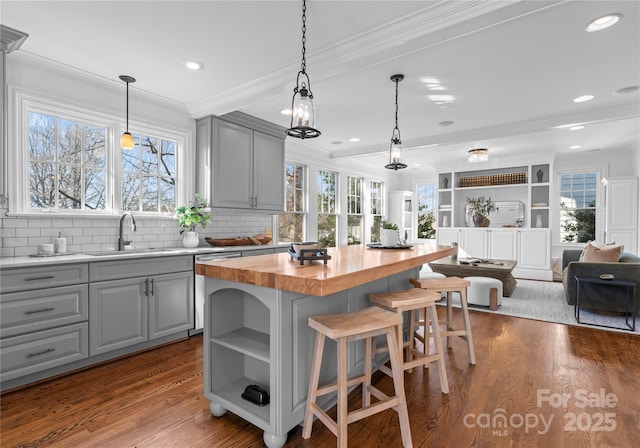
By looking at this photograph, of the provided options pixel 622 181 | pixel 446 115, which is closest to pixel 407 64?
pixel 446 115

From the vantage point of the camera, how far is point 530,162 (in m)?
7.11

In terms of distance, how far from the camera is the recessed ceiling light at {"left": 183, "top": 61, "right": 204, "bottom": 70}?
3031 mm

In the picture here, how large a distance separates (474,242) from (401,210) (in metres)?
1.96

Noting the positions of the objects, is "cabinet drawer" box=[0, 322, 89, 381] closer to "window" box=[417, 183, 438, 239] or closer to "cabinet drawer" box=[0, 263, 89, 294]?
"cabinet drawer" box=[0, 263, 89, 294]

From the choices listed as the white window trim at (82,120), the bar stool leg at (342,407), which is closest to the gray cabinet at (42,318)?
the white window trim at (82,120)

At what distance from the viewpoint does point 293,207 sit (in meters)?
5.98

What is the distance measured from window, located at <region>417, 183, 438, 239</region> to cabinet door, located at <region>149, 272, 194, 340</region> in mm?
6928

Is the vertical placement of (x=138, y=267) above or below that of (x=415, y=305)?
above

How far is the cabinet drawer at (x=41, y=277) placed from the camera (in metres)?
2.36

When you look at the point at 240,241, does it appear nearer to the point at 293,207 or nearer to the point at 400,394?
the point at 293,207

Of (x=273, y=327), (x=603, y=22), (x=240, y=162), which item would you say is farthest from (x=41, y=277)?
(x=603, y=22)

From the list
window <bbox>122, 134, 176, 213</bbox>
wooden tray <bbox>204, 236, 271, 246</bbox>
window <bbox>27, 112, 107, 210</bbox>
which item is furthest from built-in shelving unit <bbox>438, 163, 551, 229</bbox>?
window <bbox>27, 112, 107, 210</bbox>

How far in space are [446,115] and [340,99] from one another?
1.53 meters

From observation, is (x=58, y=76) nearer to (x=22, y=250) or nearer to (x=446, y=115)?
(x=22, y=250)
